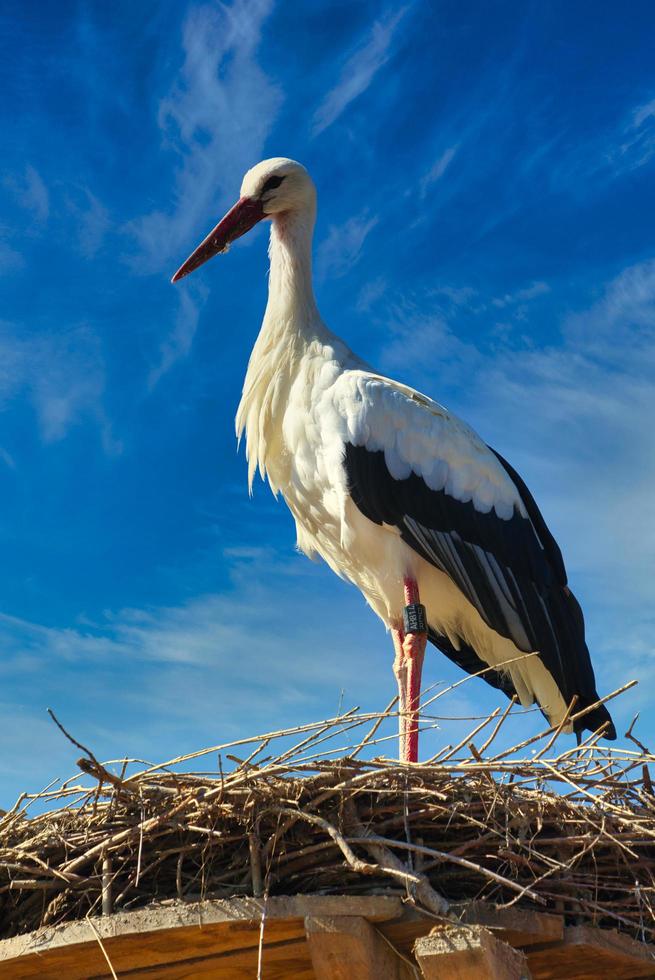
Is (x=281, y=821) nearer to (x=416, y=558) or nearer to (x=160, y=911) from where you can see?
(x=160, y=911)

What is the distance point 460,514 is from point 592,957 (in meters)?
2.51

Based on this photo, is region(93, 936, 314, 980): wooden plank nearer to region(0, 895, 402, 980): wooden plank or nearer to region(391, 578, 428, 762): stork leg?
region(0, 895, 402, 980): wooden plank

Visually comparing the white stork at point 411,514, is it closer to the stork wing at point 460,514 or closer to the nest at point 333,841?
the stork wing at point 460,514

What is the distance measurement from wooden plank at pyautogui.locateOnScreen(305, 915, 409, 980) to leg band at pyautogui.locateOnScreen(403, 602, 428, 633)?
2220 mm

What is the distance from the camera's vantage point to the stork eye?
21.8 feet

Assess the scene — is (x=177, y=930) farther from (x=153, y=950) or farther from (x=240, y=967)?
(x=240, y=967)

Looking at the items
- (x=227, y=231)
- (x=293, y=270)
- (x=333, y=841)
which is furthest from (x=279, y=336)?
(x=333, y=841)

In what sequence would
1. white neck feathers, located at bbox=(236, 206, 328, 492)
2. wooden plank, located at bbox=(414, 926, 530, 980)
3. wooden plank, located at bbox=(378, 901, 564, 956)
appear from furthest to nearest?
white neck feathers, located at bbox=(236, 206, 328, 492)
wooden plank, located at bbox=(378, 901, 564, 956)
wooden plank, located at bbox=(414, 926, 530, 980)

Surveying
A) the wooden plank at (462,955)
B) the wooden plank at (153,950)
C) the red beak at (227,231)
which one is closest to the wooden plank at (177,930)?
the wooden plank at (153,950)

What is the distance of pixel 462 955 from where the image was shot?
327 cm

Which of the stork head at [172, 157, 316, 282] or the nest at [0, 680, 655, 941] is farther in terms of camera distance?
the stork head at [172, 157, 316, 282]

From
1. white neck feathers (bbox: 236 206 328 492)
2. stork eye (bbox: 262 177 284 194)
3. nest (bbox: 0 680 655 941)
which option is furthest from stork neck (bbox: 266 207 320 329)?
nest (bbox: 0 680 655 941)

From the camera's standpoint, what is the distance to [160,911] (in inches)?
134

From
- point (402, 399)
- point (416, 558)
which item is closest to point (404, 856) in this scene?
point (416, 558)
